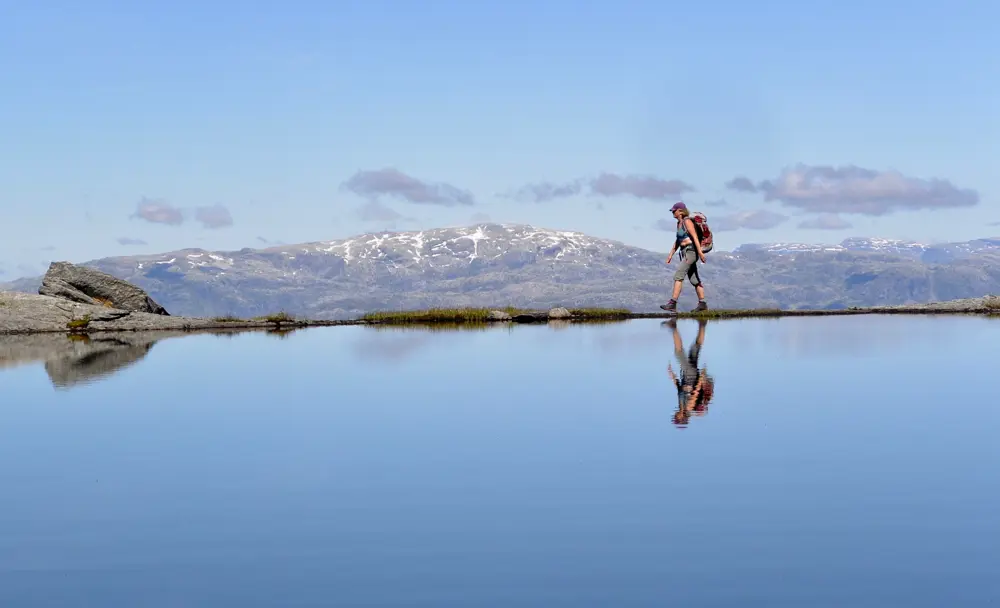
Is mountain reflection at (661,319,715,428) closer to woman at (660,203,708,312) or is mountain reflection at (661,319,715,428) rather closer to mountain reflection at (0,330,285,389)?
mountain reflection at (0,330,285,389)

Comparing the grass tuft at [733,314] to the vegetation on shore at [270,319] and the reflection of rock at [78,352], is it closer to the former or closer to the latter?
the vegetation on shore at [270,319]

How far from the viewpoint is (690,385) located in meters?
21.0

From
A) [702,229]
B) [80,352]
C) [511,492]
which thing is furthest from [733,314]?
[511,492]

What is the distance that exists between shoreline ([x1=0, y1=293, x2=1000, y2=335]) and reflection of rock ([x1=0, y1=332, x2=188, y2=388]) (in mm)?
2010

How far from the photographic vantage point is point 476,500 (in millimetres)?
11383

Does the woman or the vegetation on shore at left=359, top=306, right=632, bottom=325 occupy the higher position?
the woman

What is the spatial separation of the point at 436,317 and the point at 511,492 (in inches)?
1574

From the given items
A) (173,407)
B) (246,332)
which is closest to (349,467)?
(173,407)

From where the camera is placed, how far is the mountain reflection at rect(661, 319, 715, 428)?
679 inches

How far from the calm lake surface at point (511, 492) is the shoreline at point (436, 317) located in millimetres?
24751

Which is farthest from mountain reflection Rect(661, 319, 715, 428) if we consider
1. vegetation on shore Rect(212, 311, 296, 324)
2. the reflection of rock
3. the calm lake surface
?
vegetation on shore Rect(212, 311, 296, 324)

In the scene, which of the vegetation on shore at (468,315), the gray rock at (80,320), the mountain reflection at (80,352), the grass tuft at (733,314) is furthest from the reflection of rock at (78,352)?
the grass tuft at (733,314)

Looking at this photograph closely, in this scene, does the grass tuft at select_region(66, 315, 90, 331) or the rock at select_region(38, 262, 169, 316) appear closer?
the grass tuft at select_region(66, 315, 90, 331)

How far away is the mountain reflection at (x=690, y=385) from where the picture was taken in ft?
56.6
